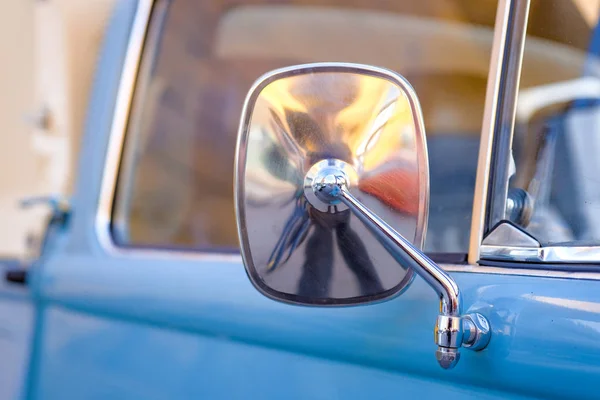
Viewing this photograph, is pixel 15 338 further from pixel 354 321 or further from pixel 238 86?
pixel 354 321

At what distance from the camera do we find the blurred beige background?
7.20 ft

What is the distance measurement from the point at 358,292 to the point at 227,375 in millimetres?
495

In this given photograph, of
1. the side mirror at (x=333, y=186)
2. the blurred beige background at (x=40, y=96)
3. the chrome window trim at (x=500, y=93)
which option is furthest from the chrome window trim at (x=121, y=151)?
the blurred beige background at (x=40, y=96)

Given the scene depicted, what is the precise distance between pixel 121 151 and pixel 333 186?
3.49 feet

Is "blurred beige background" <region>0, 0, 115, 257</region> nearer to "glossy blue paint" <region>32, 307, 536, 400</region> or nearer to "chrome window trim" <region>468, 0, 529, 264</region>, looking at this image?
"glossy blue paint" <region>32, 307, 536, 400</region>

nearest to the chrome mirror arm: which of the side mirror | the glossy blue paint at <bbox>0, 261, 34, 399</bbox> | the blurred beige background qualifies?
the side mirror

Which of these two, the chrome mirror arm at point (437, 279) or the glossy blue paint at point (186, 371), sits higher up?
the chrome mirror arm at point (437, 279)

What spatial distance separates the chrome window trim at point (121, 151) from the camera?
1.06 metres

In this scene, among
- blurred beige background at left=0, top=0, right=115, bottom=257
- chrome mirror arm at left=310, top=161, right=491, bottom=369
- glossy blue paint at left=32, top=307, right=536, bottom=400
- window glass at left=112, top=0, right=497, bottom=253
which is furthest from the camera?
blurred beige background at left=0, top=0, right=115, bottom=257

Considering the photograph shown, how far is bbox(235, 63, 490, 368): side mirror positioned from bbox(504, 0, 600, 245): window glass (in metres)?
0.20

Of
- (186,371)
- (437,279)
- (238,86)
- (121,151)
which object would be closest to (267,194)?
(437,279)

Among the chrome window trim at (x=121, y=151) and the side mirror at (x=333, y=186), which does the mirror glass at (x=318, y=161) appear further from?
the chrome window trim at (x=121, y=151)

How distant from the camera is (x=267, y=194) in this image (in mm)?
1012

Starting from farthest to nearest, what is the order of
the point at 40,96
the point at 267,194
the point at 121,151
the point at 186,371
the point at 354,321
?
the point at 40,96 < the point at 121,151 < the point at 186,371 < the point at 354,321 < the point at 267,194
